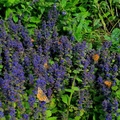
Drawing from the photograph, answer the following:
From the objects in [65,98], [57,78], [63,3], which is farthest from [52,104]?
[63,3]

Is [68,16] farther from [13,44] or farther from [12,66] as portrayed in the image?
[12,66]

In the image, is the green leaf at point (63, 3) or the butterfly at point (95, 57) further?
the green leaf at point (63, 3)

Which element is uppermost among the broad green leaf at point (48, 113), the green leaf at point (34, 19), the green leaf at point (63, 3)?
the green leaf at point (63, 3)

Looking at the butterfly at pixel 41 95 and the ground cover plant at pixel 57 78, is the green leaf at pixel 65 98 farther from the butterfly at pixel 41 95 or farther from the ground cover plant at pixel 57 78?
the butterfly at pixel 41 95

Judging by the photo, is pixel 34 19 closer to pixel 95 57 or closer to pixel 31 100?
pixel 95 57

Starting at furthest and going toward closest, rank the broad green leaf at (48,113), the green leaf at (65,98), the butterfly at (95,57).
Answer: the butterfly at (95,57) < the green leaf at (65,98) < the broad green leaf at (48,113)

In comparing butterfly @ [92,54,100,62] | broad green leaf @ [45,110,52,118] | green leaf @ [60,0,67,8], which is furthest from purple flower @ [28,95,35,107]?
green leaf @ [60,0,67,8]

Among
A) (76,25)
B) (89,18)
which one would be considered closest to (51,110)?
(76,25)

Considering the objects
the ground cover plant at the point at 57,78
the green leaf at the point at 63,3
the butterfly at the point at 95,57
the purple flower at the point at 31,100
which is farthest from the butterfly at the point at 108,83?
the green leaf at the point at 63,3
